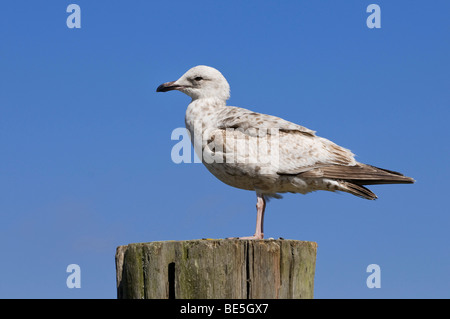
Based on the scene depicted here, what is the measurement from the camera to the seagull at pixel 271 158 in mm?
8906

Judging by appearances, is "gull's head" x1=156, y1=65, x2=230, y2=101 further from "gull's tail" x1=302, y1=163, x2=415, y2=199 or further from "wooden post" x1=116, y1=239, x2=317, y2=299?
"wooden post" x1=116, y1=239, x2=317, y2=299

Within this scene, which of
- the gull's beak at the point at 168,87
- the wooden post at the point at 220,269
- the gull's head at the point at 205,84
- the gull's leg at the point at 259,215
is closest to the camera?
the wooden post at the point at 220,269

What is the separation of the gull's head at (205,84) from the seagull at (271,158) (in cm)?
51

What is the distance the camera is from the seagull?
8906 mm

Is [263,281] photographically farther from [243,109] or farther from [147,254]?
[243,109]

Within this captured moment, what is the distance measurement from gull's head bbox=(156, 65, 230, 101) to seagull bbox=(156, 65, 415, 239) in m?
0.51

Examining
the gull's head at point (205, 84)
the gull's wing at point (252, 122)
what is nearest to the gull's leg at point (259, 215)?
the gull's wing at point (252, 122)

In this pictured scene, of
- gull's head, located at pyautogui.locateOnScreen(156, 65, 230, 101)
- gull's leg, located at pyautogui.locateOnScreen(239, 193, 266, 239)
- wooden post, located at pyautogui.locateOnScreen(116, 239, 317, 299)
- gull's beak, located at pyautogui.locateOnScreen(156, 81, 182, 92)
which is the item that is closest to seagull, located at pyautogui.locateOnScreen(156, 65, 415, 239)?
gull's leg, located at pyautogui.locateOnScreen(239, 193, 266, 239)

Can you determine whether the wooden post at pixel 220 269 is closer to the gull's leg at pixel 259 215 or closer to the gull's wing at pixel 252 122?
the gull's leg at pixel 259 215

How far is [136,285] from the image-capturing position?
21.3 ft

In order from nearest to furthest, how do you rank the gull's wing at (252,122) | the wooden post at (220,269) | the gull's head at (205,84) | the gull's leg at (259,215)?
the wooden post at (220,269) < the gull's leg at (259,215) < the gull's wing at (252,122) < the gull's head at (205,84)

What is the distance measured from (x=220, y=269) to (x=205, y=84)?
4.98 meters

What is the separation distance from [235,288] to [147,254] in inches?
43.1
